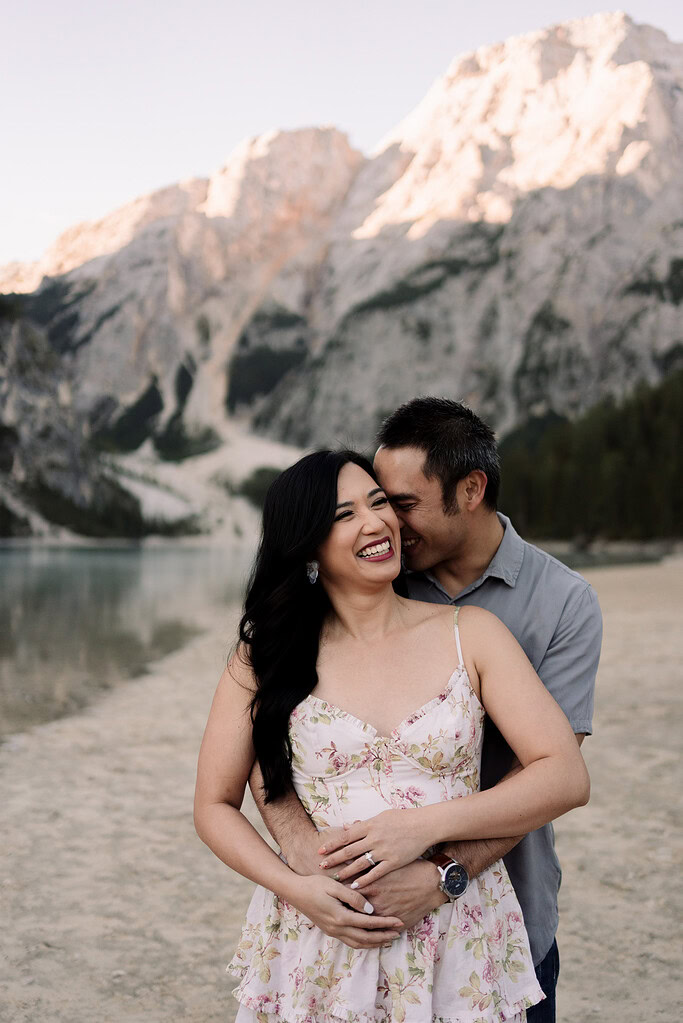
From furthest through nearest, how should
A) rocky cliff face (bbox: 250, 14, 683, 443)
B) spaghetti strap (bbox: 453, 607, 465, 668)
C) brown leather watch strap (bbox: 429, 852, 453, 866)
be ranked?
rocky cliff face (bbox: 250, 14, 683, 443) < spaghetti strap (bbox: 453, 607, 465, 668) < brown leather watch strap (bbox: 429, 852, 453, 866)

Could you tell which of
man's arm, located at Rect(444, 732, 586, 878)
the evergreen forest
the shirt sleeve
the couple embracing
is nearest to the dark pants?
the couple embracing

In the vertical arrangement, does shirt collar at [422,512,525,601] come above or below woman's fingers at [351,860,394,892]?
above

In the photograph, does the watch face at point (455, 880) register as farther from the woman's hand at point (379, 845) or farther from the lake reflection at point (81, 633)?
the lake reflection at point (81, 633)

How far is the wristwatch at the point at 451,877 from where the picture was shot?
283cm

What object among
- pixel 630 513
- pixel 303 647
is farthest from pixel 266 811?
pixel 630 513

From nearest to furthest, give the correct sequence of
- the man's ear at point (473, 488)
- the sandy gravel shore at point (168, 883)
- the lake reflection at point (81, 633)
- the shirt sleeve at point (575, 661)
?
the shirt sleeve at point (575, 661) → the man's ear at point (473, 488) → the sandy gravel shore at point (168, 883) → the lake reflection at point (81, 633)

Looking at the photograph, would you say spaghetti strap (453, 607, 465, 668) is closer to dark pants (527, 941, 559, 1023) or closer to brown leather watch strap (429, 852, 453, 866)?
brown leather watch strap (429, 852, 453, 866)

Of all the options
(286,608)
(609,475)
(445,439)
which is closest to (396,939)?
(286,608)

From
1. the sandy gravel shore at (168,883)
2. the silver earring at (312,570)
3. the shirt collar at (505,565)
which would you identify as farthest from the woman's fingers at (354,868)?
the sandy gravel shore at (168,883)

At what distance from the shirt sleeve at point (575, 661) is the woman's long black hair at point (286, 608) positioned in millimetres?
861

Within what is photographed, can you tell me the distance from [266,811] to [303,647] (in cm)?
55

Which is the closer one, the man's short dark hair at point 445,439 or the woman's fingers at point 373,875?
the woman's fingers at point 373,875

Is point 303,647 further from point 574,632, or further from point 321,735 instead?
point 574,632

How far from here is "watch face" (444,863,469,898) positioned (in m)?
2.83
